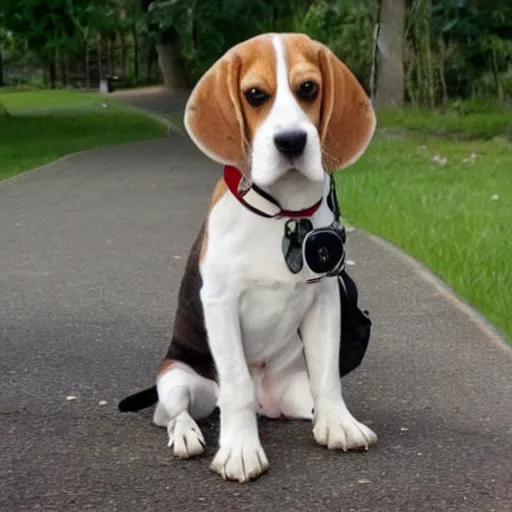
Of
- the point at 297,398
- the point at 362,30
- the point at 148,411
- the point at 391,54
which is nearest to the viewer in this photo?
the point at 297,398

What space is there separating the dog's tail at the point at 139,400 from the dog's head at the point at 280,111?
123cm

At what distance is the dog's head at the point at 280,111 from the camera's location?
371 centimetres

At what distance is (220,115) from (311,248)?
0.57 metres

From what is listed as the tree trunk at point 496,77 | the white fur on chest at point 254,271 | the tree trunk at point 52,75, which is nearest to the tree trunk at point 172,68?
the tree trunk at point 52,75

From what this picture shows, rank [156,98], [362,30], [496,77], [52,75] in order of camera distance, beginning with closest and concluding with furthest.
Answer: [496,77] → [362,30] → [156,98] → [52,75]

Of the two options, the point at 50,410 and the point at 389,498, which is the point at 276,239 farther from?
the point at 50,410

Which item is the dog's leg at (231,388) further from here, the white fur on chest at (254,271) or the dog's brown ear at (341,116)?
the dog's brown ear at (341,116)

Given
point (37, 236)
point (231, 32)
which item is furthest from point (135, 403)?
point (231, 32)

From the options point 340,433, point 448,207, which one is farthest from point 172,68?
point 340,433

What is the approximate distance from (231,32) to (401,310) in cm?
1915

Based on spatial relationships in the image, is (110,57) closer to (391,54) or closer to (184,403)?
(391,54)

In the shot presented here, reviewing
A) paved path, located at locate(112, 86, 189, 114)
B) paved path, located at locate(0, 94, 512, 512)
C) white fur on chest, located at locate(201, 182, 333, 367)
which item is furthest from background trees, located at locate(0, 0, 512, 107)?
white fur on chest, located at locate(201, 182, 333, 367)

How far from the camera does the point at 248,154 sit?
3.84 meters

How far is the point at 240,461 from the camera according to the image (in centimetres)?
403
